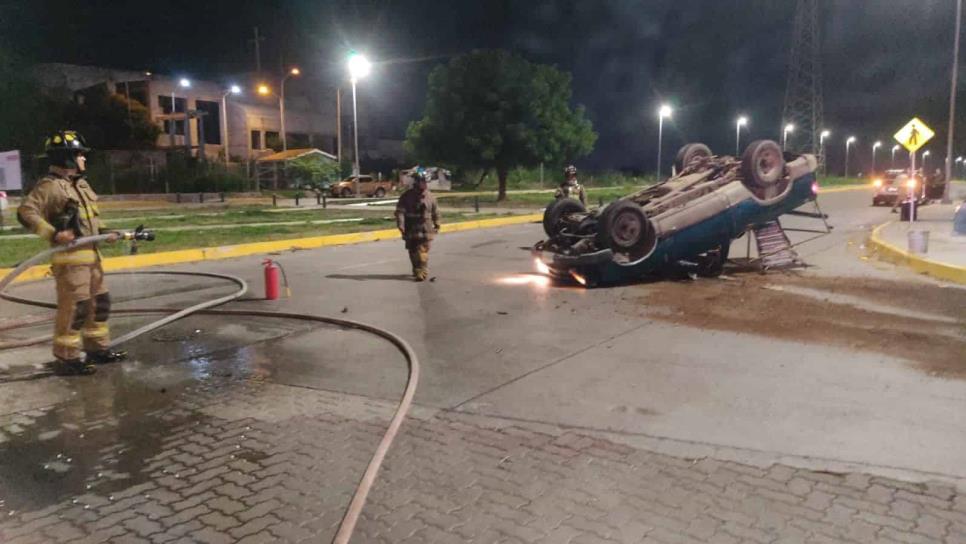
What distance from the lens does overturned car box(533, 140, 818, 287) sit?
10.5 m

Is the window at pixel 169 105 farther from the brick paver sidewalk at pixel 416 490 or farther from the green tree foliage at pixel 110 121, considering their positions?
the brick paver sidewalk at pixel 416 490

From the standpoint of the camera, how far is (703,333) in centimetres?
766

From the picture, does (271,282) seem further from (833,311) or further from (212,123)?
(212,123)

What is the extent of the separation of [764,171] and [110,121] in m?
48.5

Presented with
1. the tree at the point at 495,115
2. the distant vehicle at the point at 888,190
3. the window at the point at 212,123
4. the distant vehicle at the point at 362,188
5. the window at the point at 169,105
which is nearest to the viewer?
the distant vehicle at the point at 888,190

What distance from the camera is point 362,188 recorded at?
47.8 m

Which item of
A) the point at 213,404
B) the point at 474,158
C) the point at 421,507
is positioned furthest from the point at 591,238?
the point at 474,158

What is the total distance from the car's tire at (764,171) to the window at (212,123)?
53327 mm

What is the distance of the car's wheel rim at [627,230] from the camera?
1048cm

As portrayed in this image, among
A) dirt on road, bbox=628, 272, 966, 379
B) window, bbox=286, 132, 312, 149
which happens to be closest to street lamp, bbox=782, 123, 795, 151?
window, bbox=286, 132, 312, 149

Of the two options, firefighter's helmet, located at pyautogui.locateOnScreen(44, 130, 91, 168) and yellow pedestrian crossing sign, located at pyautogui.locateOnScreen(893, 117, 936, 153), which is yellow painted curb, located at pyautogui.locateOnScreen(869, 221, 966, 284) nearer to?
yellow pedestrian crossing sign, located at pyautogui.locateOnScreen(893, 117, 936, 153)

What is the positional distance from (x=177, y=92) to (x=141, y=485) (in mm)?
55422

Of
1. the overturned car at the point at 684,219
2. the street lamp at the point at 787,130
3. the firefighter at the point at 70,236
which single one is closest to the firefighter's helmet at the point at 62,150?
the firefighter at the point at 70,236

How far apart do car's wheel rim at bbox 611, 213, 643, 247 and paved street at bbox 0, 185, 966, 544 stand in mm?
1585
